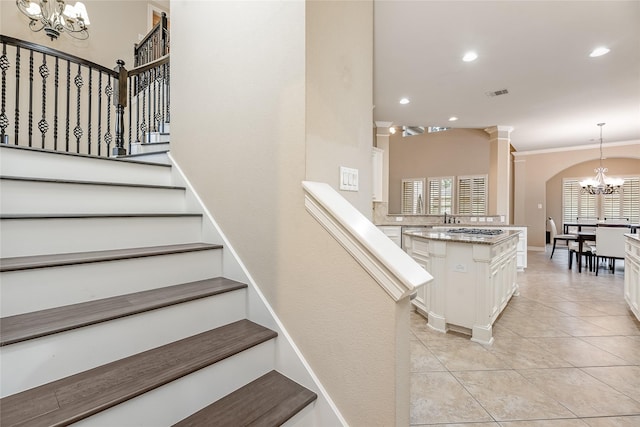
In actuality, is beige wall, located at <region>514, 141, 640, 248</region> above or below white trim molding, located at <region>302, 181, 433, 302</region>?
above

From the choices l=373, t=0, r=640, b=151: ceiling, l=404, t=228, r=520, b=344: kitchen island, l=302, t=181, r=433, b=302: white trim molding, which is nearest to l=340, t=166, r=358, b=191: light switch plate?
l=302, t=181, r=433, b=302: white trim molding

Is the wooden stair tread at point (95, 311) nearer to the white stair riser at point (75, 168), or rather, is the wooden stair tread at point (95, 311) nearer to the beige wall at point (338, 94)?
the beige wall at point (338, 94)

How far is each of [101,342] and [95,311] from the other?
0.44 ft

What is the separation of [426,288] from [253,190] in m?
2.39

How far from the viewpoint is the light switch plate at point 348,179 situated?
1.56 meters

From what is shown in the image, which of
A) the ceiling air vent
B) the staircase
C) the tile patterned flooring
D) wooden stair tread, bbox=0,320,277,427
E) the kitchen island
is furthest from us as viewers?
the ceiling air vent

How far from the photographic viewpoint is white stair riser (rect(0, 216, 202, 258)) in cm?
129

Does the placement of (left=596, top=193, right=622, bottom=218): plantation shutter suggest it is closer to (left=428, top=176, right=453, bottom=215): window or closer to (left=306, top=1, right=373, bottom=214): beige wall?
(left=428, top=176, right=453, bottom=215): window

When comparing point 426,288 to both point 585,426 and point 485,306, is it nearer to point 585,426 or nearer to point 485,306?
point 485,306

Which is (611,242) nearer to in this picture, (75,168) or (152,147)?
(152,147)

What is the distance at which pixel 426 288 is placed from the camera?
3141mm

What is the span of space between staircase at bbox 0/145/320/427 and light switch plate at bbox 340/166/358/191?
2.52 ft

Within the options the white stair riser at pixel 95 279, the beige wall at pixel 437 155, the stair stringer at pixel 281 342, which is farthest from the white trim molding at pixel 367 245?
the beige wall at pixel 437 155

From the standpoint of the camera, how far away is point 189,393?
1.10m
